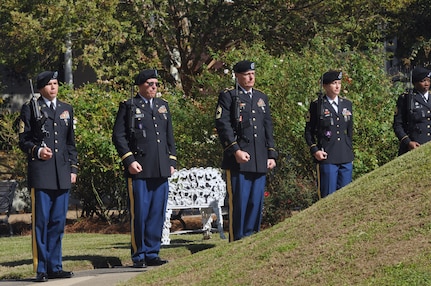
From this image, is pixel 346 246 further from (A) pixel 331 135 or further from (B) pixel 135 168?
(A) pixel 331 135

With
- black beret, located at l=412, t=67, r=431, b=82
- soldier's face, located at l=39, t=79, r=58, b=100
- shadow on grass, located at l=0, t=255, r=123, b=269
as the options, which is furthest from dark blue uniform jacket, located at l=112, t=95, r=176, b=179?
black beret, located at l=412, t=67, r=431, b=82

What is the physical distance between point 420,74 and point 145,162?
367 cm

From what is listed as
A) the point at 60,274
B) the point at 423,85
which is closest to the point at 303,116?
the point at 423,85

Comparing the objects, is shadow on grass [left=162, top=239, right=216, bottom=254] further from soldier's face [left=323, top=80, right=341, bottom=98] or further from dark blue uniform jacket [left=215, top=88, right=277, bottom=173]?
soldier's face [left=323, top=80, right=341, bottom=98]

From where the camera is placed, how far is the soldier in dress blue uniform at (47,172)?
1087 cm

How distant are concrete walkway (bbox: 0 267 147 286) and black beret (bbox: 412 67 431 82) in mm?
4237

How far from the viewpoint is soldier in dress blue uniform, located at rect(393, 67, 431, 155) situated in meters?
13.1

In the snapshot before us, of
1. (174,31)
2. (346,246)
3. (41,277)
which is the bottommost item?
(41,277)

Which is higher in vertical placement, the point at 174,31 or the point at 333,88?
the point at 174,31

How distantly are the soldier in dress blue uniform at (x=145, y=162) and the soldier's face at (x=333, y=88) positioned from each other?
2096mm

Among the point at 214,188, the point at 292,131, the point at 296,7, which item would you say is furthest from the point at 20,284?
the point at 296,7

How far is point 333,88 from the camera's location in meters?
12.7

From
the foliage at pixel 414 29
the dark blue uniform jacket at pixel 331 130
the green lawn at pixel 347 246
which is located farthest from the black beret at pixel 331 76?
the foliage at pixel 414 29

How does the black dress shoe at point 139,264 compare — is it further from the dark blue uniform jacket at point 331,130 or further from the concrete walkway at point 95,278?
the dark blue uniform jacket at point 331,130
